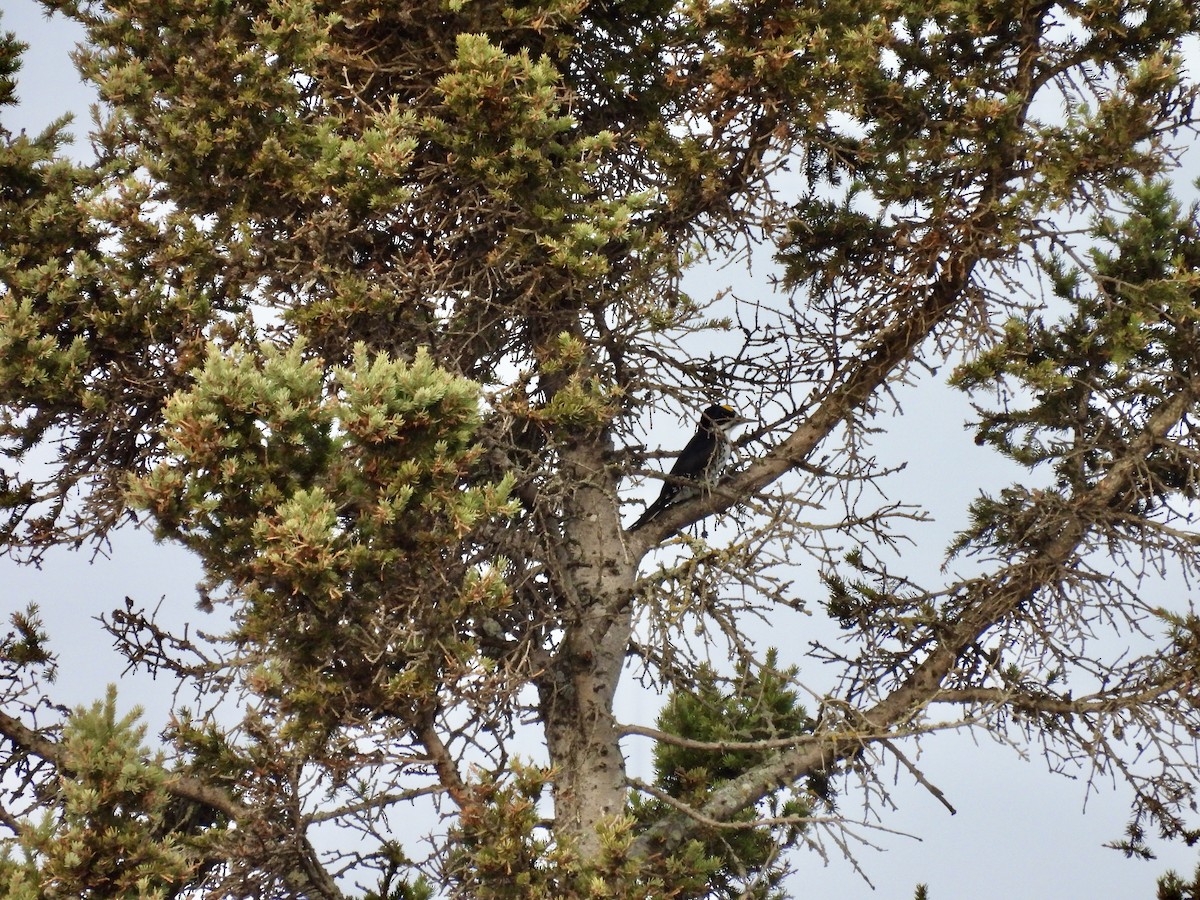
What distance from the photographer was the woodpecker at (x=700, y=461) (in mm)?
8617

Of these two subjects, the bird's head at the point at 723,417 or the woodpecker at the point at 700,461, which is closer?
the woodpecker at the point at 700,461

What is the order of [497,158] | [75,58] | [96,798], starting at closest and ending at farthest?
[96,798], [497,158], [75,58]

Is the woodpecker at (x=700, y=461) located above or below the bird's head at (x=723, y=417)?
below

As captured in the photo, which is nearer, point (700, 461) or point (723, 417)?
point (700, 461)

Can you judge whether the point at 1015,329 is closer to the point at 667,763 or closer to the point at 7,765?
the point at 667,763

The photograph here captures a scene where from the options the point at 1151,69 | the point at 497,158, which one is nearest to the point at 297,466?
the point at 497,158

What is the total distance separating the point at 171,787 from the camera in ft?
22.3

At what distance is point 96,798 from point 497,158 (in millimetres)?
4108

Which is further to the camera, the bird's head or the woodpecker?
the bird's head

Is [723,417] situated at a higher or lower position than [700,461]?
higher

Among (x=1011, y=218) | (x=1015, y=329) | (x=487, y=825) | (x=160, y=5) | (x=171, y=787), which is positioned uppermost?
(x=160, y=5)

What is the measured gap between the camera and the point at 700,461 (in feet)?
28.5

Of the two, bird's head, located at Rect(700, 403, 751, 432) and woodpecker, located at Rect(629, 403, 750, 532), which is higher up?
bird's head, located at Rect(700, 403, 751, 432)

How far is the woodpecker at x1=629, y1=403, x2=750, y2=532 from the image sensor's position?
8617 millimetres
